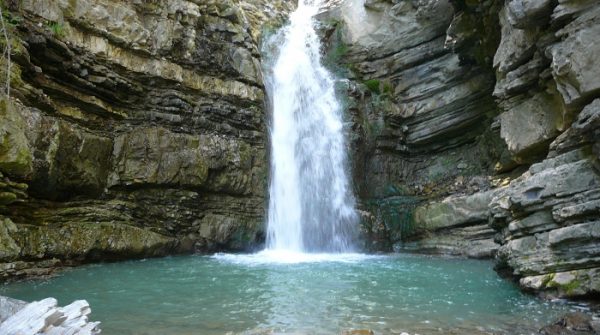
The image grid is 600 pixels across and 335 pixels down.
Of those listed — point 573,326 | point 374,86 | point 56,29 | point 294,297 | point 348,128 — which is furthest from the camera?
point 374,86

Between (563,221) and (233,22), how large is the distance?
15027 millimetres

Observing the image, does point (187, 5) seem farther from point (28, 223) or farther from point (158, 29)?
point (28, 223)

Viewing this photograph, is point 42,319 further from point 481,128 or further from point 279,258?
point 481,128

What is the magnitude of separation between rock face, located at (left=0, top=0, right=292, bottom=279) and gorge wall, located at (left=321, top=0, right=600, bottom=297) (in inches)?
220

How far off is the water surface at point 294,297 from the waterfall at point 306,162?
4193 millimetres

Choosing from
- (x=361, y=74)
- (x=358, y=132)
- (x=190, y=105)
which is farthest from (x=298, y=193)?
(x=361, y=74)

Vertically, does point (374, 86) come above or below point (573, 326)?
above

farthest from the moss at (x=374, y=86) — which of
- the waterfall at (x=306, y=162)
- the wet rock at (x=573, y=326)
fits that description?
the wet rock at (x=573, y=326)

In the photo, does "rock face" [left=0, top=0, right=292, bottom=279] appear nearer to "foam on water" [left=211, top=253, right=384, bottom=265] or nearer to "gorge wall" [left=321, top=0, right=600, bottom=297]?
"foam on water" [left=211, top=253, right=384, bottom=265]

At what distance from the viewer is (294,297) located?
8.55 m

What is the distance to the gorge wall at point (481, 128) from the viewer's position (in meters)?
7.84

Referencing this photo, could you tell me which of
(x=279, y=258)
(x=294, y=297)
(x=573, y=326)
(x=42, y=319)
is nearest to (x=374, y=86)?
(x=279, y=258)

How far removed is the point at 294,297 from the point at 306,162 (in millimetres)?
10641

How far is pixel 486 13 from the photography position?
46.3 ft
